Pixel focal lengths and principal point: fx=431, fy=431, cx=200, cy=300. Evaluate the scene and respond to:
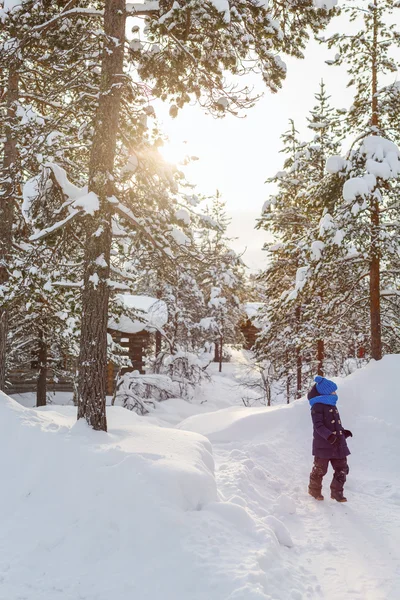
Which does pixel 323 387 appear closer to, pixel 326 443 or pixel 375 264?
pixel 326 443

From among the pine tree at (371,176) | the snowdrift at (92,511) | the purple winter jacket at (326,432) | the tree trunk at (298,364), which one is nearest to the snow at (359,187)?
the pine tree at (371,176)

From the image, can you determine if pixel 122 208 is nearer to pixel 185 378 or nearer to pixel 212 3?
pixel 212 3

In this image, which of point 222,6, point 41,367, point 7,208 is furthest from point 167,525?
point 41,367

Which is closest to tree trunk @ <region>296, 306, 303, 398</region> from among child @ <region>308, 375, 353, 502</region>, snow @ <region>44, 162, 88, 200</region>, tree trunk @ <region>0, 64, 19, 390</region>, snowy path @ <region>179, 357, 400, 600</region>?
snowy path @ <region>179, 357, 400, 600</region>

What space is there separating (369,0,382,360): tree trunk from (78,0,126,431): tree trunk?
7.79 metres

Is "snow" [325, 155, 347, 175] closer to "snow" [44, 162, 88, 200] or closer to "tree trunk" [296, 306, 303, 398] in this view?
"tree trunk" [296, 306, 303, 398]

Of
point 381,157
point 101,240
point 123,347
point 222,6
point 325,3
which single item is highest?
point 325,3

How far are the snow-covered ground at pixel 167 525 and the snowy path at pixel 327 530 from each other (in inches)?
0.7

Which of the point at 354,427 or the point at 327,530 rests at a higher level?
the point at 354,427

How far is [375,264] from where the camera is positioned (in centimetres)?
1226

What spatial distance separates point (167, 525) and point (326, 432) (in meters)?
3.43

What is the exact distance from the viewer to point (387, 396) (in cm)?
1004

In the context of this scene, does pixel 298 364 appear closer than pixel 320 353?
No

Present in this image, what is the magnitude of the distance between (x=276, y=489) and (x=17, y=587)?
4.21 meters
